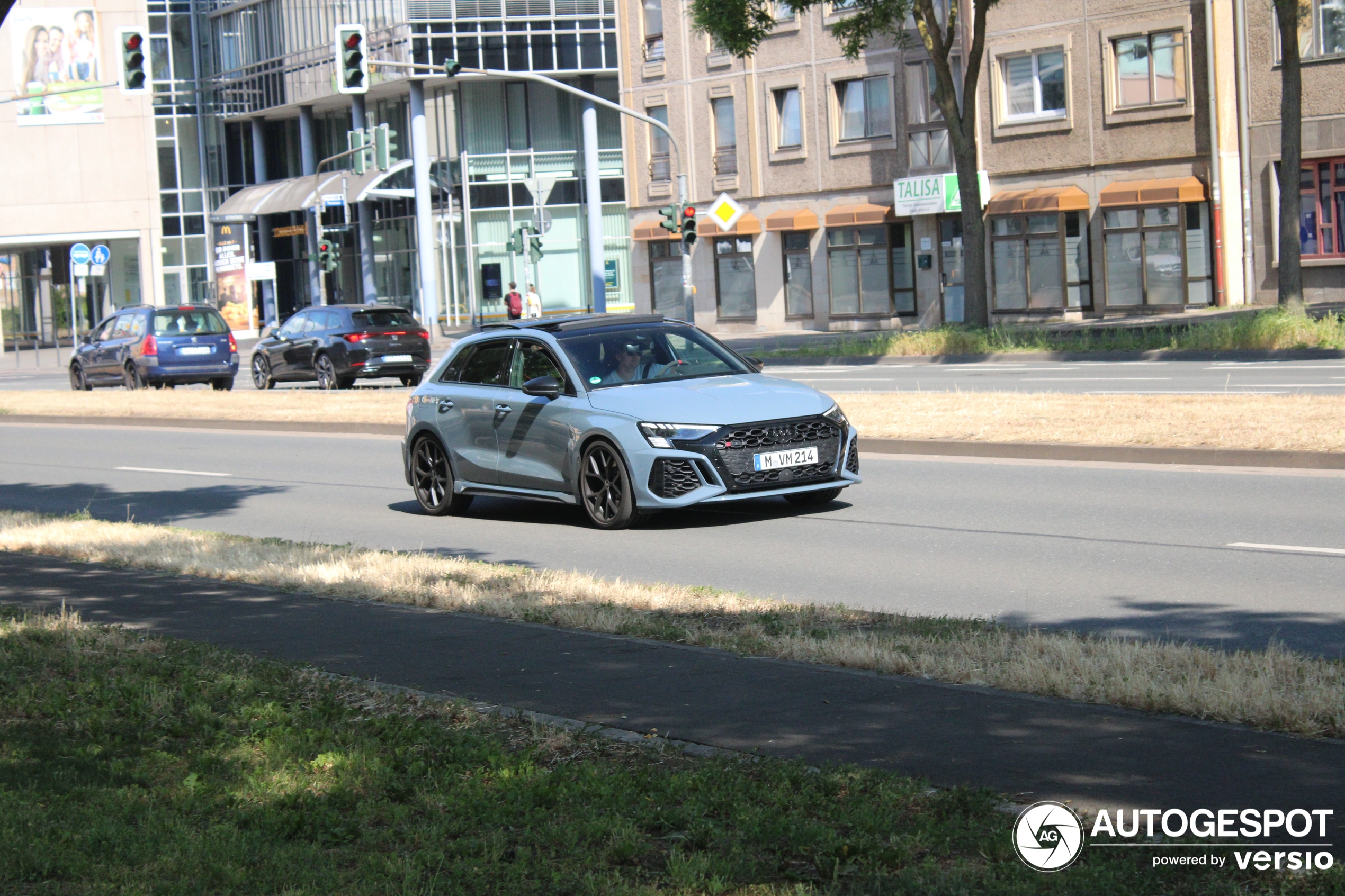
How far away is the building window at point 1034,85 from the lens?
40.9 metres

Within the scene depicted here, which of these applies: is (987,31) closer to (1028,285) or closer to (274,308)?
(1028,285)

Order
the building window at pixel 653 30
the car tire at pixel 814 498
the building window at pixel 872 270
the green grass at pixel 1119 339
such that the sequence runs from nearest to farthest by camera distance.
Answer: the car tire at pixel 814 498 → the green grass at pixel 1119 339 → the building window at pixel 872 270 → the building window at pixel 653 30

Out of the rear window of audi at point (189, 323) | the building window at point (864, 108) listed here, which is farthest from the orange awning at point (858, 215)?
the rear window of audi at point (189, 323)

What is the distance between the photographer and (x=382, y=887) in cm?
416

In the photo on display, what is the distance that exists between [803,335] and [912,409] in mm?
27698

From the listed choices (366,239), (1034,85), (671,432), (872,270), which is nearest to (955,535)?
(671,432)

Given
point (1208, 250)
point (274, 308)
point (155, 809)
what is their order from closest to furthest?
point (155, 809), point (1208, 250), point (274, 308)

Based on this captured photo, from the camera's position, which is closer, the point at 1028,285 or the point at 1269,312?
the point at 1269,312

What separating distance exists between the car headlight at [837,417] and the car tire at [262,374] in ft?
76.9

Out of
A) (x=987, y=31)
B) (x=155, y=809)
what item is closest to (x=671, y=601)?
(x=155, y=809)

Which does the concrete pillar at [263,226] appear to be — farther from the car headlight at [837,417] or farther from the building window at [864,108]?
the car headlight at [837,417]

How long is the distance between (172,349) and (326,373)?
13.2ft

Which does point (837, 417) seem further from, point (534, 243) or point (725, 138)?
point (534, 243)

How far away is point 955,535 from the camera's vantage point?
11.2 meters
